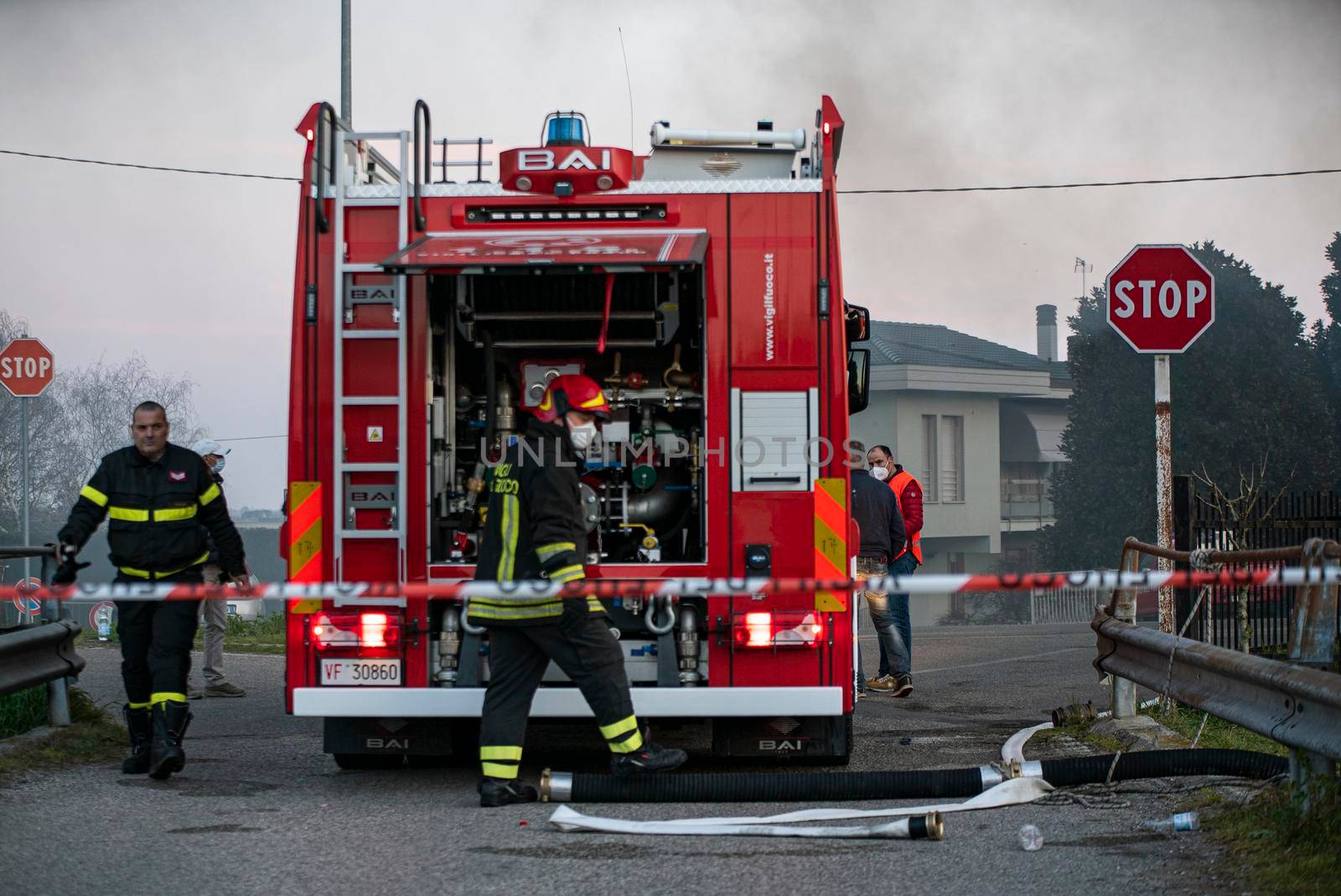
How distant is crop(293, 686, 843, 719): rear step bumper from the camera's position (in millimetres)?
7195

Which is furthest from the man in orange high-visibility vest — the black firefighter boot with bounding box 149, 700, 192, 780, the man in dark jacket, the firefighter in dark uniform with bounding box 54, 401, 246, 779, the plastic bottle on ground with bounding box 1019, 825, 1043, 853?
the plastic bottle on ground with bounding box 1019, 825, 1043, 853

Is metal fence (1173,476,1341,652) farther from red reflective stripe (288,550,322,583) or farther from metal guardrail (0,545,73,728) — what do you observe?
metal guardrail (0,545,73,728)

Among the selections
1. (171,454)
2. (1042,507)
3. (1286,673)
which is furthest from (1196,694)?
(1042,507)

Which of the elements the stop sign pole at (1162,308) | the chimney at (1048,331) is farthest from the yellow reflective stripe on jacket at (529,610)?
the chimney at (1048,331)

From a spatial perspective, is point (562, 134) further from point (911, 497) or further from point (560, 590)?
point (911, 497)

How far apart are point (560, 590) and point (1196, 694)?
258cm

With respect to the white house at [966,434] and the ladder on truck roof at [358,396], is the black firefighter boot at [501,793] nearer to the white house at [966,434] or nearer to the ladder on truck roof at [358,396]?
the ladder on truck roof at [358,396]

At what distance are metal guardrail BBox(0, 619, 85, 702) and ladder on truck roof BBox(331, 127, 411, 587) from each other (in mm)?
1744

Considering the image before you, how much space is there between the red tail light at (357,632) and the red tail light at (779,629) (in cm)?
151

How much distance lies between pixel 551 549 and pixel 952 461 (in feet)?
133

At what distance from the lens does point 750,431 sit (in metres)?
7.33

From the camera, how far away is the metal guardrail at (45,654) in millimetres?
7793

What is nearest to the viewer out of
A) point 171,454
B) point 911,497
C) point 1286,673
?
point 1286,673

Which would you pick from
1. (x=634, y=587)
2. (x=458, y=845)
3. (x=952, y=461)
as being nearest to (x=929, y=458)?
(x=952, y=461)
